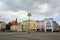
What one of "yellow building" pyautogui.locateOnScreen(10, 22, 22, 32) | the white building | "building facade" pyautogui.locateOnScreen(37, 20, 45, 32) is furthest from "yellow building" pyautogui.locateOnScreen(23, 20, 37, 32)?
the white building

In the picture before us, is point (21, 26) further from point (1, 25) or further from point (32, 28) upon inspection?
point (1, 25)

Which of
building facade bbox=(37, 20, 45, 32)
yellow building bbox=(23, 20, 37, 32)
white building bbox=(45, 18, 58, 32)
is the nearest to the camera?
white building bbox=(45, 18, 58, 32)

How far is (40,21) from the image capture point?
12112 cm

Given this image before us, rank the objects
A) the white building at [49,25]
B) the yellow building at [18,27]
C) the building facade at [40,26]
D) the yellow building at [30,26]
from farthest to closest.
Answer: the yellow building at [18,27] → the yellow building at [30,26] → the building facade at [40,26] → the white building at [49,25]

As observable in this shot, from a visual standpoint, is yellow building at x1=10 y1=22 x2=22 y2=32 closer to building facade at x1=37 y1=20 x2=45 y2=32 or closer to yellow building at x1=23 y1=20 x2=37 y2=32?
yellow building at x1=23 y1=20 x2=37 y2=32

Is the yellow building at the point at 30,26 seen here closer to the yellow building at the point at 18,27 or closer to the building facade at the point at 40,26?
the building facade at the point at 40,26

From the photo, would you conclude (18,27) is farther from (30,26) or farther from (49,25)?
(49,25)

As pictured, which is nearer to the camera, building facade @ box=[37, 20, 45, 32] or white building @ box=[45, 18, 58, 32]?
white building @ box=[45, 18, 58, 32]

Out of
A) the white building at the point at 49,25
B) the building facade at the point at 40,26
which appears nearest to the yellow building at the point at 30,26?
the building facade at the point at 40,26

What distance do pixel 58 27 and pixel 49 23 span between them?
17096 millimetres

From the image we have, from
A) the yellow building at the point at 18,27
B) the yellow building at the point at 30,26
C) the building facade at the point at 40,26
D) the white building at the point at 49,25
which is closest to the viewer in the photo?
the white building at the point at 49,25

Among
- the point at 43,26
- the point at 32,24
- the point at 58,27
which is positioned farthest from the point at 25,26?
the point at 58,27

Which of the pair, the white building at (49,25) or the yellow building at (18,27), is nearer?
the white building at (49,25)

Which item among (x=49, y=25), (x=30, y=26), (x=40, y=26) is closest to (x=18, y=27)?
(x=30, y=26)
